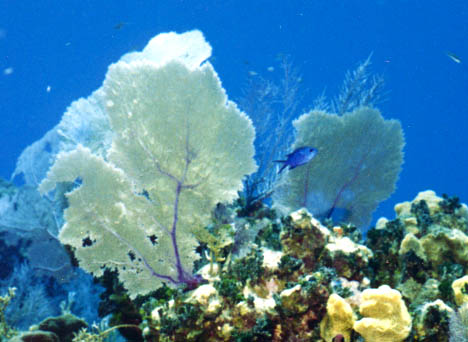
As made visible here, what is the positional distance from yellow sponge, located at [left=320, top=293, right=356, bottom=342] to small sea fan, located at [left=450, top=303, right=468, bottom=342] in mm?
599

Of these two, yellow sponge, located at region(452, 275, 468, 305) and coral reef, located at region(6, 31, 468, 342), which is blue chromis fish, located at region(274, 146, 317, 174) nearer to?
coral reef, located at region(6, 31, 468, 342)

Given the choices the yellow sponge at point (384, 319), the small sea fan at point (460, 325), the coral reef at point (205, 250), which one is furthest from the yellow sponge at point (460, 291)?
the yellow sponge at point (384, 319)

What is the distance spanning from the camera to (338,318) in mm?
2230

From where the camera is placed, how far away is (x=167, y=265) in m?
3.31

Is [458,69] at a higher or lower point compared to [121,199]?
higher

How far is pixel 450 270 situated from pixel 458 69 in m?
91.8

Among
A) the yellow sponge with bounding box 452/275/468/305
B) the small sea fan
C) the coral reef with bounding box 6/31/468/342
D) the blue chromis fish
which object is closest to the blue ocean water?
the blue chromis fish

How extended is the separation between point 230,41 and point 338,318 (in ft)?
240

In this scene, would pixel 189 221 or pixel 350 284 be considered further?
pixel 189 221

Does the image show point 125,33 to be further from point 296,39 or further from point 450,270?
point 450,270

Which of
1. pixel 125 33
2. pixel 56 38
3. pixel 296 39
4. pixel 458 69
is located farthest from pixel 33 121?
pixel 458 69

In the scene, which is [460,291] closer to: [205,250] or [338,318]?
[338,318]

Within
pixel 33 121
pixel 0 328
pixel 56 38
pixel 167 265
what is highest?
pixel 56 38

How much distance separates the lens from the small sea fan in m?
2.10
